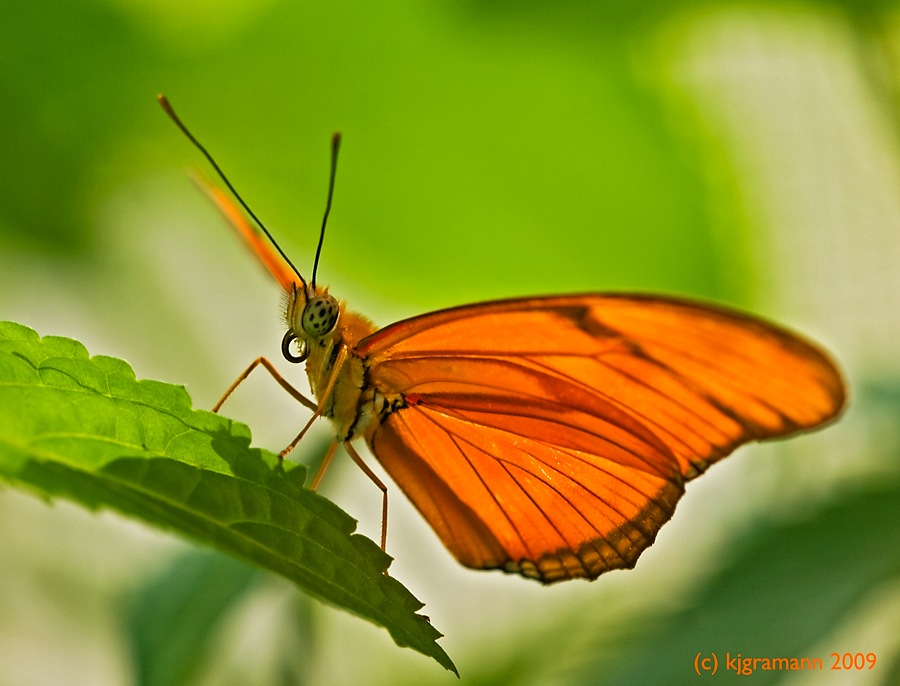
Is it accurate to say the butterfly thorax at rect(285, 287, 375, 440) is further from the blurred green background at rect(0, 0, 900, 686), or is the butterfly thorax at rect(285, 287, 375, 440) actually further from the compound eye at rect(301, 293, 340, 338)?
the blurred green background at rect(0, 0, 900, 686)

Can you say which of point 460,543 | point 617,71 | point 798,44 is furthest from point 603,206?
point 460,543

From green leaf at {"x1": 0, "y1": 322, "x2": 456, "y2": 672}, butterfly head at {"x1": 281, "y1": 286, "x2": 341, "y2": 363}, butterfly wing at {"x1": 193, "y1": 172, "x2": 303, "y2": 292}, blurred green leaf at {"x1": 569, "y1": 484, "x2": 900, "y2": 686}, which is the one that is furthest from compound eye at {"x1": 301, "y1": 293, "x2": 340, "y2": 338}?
blurred green leaf at {"x1": 569, "y1": 484, "x2": 900, "y2": 686}

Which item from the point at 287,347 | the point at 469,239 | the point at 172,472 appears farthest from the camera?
the point at 469,239

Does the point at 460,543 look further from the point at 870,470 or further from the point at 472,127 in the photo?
the point at 472,127

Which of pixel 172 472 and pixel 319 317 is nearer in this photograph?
pixel 172 472

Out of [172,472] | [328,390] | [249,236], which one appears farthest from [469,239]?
[172,472]

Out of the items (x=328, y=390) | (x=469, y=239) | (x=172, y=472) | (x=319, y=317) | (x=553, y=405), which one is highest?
(x=469, y=239)

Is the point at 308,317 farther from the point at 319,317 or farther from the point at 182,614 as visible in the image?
the point at 182,614

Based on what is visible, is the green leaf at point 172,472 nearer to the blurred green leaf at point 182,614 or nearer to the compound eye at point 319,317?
the compound eye at point 319,317
